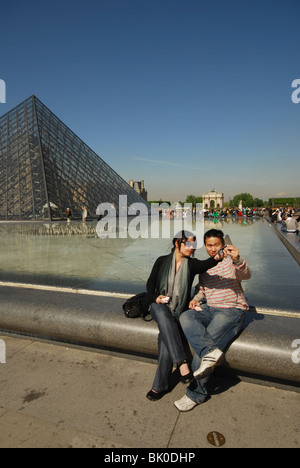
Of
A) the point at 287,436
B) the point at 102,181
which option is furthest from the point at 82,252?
the point at 102,181

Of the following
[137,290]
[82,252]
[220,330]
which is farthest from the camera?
[82,252]

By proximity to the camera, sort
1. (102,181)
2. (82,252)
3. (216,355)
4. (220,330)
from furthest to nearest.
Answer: (102,181)
(82,252)
(220,330)
(216,355)

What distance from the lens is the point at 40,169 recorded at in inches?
981

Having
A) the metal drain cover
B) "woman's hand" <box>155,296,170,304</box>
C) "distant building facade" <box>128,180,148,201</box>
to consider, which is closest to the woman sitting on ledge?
"woman's hand" <box>155,296,170,304</box>

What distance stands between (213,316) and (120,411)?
0.88m

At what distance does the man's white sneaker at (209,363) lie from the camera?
70.9 inches

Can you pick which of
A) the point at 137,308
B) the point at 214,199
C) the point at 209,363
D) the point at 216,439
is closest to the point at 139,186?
the point at 214,199

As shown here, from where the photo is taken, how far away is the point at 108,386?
77.8 inches

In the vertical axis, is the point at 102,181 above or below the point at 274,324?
above

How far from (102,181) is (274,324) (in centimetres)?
3302

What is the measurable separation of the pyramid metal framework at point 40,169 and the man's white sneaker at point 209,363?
23.3m

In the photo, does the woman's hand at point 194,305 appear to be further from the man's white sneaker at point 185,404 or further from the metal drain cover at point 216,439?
the metal drain cover at point 216,439

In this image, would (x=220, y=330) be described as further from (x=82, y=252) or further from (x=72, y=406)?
(x=82, y=252)
